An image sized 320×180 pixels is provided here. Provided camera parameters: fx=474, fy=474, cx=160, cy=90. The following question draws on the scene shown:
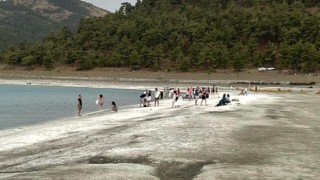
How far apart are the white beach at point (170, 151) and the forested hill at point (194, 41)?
89.9 meters

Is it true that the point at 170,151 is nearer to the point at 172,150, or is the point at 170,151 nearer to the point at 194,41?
the point at 172,150

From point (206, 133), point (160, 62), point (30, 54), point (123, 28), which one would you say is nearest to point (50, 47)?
point (30, 54)

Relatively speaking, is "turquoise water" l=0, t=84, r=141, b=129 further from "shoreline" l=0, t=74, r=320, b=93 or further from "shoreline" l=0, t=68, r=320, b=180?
"shoreline" l=0, t=74, r=320, b=93

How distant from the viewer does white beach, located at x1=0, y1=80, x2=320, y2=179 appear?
1416cm

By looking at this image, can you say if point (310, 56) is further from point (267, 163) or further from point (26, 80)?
point (267, 163)

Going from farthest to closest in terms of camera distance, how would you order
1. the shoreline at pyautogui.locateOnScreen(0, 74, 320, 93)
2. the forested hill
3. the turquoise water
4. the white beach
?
the forested hill, the shoreline at pyautogui.locateOnScreen(0, 74, 320, 93), the turquoise water, the white beach

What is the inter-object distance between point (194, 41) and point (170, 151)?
13463 centimetres

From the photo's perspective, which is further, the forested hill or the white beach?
the forested hill

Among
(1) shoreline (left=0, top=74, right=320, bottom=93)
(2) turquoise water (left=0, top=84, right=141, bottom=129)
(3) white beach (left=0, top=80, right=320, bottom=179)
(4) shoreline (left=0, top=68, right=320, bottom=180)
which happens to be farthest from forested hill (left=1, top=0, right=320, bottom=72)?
(3) white beach (left=0, top=80, right=320, bottom=179)

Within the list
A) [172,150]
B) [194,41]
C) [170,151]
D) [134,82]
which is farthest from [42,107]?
[194,41]

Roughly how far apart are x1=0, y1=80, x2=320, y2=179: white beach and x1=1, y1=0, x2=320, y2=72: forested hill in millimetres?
89939

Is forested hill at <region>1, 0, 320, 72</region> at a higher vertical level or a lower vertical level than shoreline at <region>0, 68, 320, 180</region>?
higher

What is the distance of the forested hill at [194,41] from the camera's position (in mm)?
124688

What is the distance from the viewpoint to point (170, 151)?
703 inches
